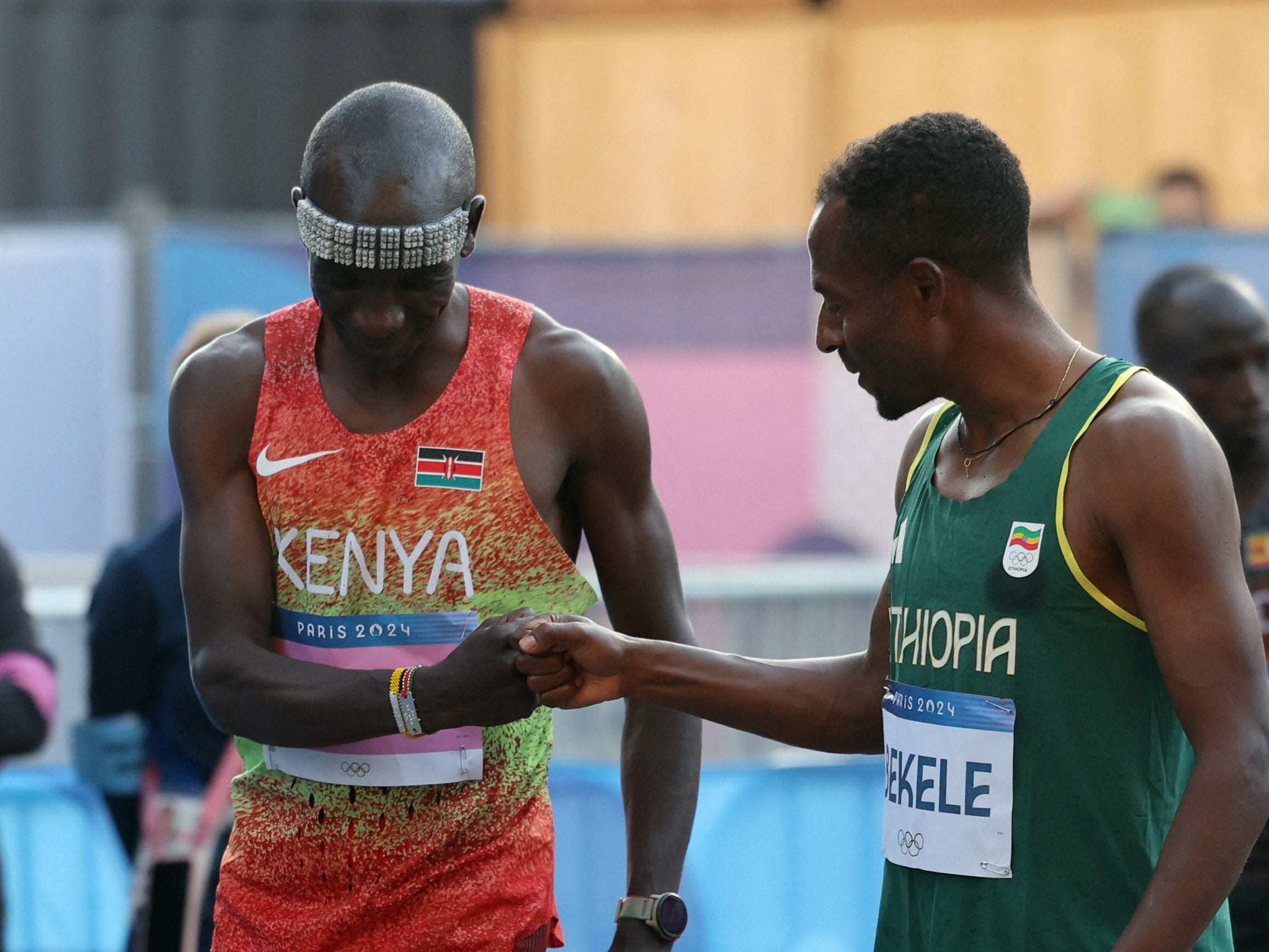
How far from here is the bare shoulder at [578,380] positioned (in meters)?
2.63

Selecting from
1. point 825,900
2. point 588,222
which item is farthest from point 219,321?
point 588,222

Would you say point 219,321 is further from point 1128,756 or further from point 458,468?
point 1128,756

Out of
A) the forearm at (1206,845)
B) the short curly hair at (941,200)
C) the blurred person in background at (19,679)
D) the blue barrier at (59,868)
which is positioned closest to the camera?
the forearm at (1206,845)

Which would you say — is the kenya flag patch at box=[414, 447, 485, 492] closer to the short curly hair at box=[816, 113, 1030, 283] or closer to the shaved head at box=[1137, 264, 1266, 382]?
the short curly hair at box=[816, 113, 1030, 283]

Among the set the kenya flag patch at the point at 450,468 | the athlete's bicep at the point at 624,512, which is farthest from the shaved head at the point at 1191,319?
the kenya flag patch at the point at 450,468

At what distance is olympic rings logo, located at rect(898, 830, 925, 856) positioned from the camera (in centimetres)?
222

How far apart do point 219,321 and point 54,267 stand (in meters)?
3.45

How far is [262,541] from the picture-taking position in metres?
2.56

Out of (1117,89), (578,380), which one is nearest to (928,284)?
(578,380)

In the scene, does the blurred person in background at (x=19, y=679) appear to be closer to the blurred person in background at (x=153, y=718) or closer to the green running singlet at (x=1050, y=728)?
the blurred person in background at (x=153, y=718)

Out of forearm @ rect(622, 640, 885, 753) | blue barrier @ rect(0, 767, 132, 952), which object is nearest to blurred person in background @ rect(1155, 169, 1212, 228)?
blue barrier @ rect(0, 767, 132, 952)

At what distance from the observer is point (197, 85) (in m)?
12.4

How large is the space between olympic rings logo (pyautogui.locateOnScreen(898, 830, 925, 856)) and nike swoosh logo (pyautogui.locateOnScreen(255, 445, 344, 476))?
41.5 inches

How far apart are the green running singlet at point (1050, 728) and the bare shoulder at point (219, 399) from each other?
1.16 meters
